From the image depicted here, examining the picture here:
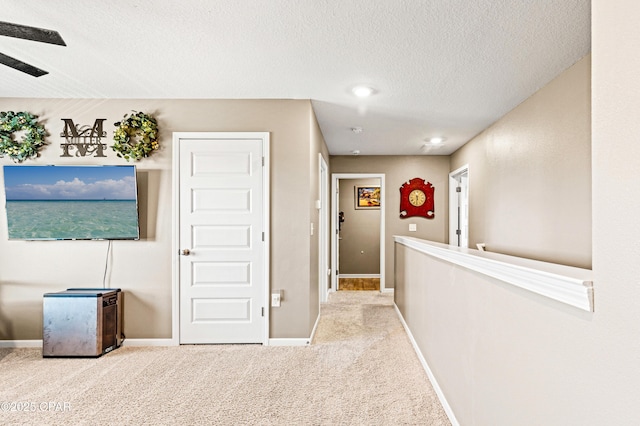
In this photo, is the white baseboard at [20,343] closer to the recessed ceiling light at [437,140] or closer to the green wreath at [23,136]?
the green wreath at [23,136]

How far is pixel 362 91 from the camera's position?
127 inches

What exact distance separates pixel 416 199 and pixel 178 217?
13.6 feet

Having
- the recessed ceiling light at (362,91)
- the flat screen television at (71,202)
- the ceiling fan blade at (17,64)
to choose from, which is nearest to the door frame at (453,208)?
the recessed ceiling light at (362,91)

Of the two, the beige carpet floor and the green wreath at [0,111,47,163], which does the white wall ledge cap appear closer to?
the beige carpet floor

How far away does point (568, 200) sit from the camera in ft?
9.07

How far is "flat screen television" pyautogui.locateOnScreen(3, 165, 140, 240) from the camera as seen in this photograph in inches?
132

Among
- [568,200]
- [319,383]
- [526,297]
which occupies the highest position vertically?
[568,200]

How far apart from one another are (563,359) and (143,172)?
3517 millimetres

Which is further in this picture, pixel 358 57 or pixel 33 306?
pixel 33 306

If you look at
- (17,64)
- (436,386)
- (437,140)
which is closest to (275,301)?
(436,386)

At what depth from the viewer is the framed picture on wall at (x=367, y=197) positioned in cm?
788

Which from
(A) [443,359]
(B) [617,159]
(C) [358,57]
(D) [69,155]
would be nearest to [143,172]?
(D) [69,155]

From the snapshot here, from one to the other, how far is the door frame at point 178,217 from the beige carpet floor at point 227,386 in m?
0.26

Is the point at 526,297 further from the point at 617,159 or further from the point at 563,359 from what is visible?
the point at 617,159
